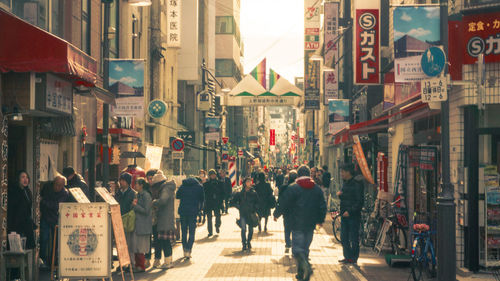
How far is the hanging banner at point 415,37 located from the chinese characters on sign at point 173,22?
71.8ft

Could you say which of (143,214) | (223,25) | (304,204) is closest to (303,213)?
(304,204)

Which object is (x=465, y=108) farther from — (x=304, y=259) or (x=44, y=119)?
(x=44, y=119)

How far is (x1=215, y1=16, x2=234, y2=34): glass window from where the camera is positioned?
263 feet

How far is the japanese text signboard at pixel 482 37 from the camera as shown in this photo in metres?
12.9

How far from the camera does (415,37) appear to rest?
14.5 meters

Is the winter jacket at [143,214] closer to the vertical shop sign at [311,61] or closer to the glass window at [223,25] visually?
the vertical shop sign at [311,61]

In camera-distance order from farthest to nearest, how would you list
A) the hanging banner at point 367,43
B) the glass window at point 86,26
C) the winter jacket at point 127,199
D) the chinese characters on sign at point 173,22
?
the chinese characters on sign at point 173,22 → the hanging banner at point 367,43 → the glass window at point 86,26 → the winter jacket at point 127,199

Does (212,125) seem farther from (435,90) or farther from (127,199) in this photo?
(435,90)

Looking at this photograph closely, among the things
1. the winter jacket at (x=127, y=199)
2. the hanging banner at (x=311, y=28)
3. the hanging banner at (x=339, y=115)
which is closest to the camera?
the winter jacket at (x=127, y=199)

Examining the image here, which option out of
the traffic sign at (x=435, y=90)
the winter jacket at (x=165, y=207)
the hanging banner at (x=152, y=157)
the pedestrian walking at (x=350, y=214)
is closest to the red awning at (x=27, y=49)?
the winter jacket at (x=165, y=207)

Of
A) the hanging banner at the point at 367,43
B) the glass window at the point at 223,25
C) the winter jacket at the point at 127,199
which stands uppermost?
the glass window at the point at 223,25

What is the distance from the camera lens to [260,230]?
23.0 meters

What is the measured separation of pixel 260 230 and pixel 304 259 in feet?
36.2

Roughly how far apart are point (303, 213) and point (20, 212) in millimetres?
4904
